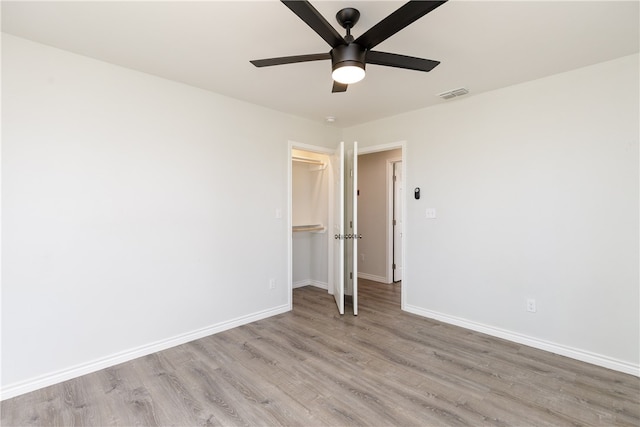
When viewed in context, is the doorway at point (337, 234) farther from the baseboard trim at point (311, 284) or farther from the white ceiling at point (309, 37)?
the white ceiling at point (309, 37)

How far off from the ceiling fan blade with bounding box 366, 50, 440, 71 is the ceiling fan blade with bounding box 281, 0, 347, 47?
22cm

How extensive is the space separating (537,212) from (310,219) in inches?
124

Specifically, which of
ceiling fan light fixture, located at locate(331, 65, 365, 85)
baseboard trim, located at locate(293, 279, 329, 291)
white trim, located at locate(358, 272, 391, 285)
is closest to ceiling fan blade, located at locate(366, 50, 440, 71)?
ceiling fan light fixture, located at locate(331, 65, 365, 85)

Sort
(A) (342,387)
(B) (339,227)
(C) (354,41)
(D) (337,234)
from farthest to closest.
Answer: (D) (337,234) → (B) (339,227) → (A) (342,387) → (C) (354,41)

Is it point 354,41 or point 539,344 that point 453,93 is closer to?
point 354,41

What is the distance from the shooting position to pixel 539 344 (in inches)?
111

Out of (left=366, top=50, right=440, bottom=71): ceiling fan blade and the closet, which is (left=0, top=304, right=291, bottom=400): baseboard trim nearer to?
the closet

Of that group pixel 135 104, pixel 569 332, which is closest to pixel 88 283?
pixel 135 104

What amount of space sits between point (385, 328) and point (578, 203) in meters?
2.07

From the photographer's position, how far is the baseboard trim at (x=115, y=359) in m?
2.15

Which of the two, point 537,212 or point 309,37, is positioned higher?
point 309,37

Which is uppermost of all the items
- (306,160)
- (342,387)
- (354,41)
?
(354,41)

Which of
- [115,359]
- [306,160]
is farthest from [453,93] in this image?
[115,359]

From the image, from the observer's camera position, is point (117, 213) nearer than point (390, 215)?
Yes
